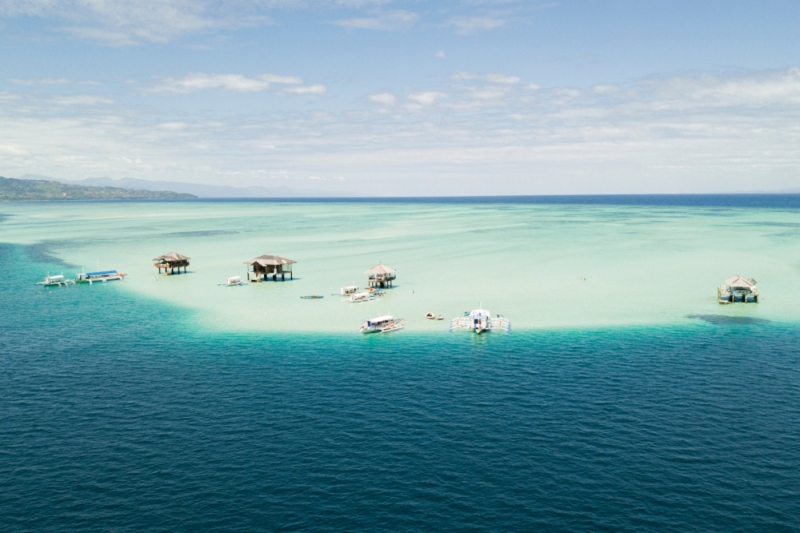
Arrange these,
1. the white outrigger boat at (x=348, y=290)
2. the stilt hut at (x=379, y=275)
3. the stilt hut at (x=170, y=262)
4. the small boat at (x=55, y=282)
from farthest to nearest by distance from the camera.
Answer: the stilt hut at (x=170, y=262), the small boat at (x=55, y=282), the stilt hut at (x=379, y=275), the white outrigger boat at (x=348, y=290)

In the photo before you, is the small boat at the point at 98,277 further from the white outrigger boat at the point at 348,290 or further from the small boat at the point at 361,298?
the small boat at the point at 361,298

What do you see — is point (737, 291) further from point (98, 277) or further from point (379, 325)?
point (98, 277)

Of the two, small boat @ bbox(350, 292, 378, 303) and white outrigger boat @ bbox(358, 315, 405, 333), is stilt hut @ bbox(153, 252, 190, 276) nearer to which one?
small boat @ bbox(350, 292, 378, 303)

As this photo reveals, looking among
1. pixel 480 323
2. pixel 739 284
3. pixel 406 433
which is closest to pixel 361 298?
pixel 480 323

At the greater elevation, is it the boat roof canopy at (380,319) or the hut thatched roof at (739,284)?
the hut thatched roof at (739,284)

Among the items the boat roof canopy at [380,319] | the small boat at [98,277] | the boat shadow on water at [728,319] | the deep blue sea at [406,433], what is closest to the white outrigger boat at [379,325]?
the boat roof canopy at [380,319]

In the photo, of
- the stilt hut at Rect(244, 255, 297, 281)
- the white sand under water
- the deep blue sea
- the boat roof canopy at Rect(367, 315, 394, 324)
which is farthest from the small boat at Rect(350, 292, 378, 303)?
the stilt hut at Rect(244, 255, 297, 281)
